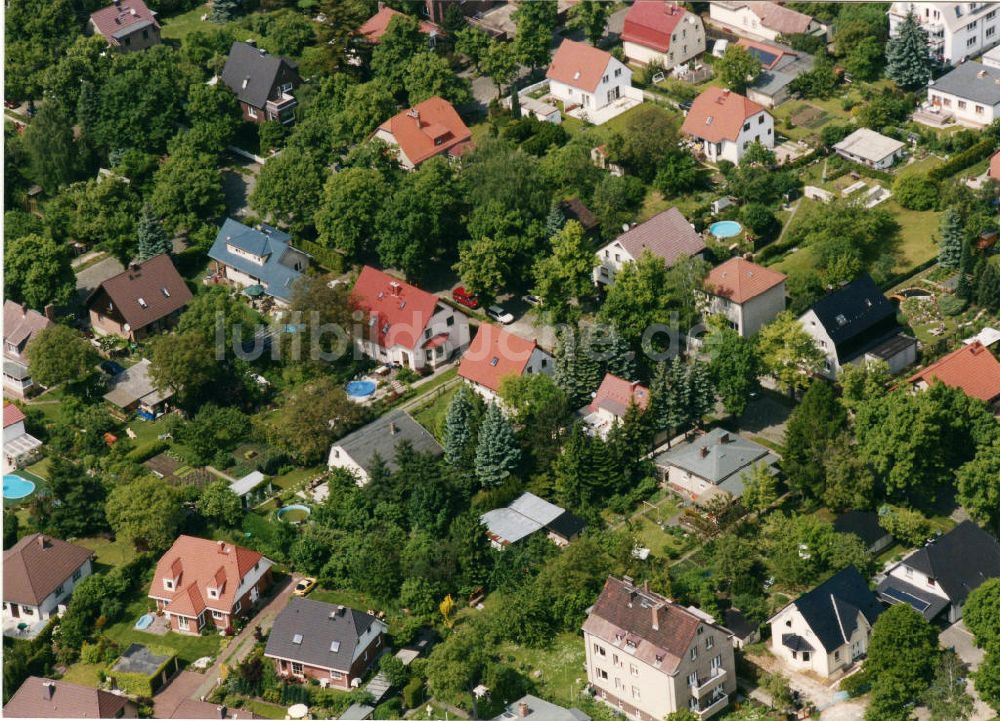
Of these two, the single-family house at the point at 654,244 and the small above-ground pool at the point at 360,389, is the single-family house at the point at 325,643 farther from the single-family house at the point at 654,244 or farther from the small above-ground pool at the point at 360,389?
the single-family house at the point at 654,244

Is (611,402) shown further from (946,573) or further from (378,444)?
(946,573)

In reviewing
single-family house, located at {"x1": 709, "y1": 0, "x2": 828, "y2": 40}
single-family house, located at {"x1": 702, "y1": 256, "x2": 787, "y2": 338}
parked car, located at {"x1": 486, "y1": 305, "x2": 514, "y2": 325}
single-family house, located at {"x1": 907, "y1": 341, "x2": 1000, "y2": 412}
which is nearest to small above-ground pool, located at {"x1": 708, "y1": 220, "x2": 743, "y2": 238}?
single-family house, located at {"x1": 702, "y1": 256, "x2": 787, "y2": 338}

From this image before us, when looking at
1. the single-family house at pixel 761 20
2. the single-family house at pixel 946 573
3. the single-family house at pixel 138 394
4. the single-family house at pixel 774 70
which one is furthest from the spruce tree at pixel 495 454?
the single-family house at pixel 761 20

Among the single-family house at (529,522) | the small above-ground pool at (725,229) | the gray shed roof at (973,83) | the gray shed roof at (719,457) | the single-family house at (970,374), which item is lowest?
the single-family house at (529,522)

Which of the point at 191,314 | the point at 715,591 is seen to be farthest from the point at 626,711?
the point at 191,314

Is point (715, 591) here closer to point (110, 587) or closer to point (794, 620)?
point (794, 620)

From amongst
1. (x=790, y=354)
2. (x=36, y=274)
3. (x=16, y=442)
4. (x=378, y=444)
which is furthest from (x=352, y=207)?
(x=790, y=354)

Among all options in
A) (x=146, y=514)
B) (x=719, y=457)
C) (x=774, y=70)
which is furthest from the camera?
(x=774, y=70)
